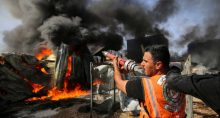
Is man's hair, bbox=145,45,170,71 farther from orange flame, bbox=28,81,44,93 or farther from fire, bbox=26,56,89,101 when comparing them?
orange flame, bbox=28,81,44,93

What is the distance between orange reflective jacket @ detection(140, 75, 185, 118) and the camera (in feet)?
8.18

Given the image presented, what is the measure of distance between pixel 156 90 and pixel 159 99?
106mm

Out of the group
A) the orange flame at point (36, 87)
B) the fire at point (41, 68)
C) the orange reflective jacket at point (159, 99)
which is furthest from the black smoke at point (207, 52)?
the orange reflective jacket at point (159, 99)

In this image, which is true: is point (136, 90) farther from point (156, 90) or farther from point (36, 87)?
point (36, 87)

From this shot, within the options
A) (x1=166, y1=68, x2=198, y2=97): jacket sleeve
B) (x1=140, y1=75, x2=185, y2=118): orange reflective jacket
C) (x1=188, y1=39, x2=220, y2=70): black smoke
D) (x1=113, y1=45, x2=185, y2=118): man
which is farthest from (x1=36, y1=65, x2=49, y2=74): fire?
(x1=188, y1=39, x2=220, y2=70): black smoke

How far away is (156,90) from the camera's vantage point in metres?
2.50

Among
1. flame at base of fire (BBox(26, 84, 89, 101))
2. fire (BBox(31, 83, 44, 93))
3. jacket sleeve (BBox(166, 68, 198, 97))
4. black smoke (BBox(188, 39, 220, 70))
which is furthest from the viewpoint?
black smoke (BBox(188, 39, 220, 70))

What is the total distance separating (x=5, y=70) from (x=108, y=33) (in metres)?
17.0

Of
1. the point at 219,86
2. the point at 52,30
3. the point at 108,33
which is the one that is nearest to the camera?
the point at 219,86

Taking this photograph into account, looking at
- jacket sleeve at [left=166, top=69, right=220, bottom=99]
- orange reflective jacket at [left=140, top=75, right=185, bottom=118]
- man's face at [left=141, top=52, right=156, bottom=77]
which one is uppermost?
man's face at [left=141, top=52, right=156, bottom=77]

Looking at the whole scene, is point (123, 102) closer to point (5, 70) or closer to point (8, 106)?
point (8, 106)

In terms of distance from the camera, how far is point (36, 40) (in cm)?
2625

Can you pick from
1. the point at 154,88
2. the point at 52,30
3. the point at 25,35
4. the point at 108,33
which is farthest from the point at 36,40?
the point at 154,88

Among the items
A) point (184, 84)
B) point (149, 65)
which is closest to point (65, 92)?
point (149, 65)
